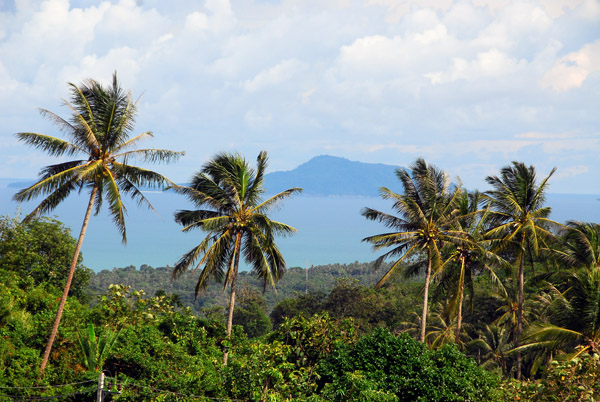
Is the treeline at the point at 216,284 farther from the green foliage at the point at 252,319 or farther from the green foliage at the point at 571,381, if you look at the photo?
the green foliage at the point at 571,381

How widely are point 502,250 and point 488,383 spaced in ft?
28.3

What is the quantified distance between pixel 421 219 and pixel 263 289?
6.94 metres

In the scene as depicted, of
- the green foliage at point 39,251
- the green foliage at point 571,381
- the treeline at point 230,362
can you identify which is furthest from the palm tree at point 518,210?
the green foliage at point 39,251

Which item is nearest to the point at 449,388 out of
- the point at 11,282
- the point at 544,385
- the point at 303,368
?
the point at 544,385

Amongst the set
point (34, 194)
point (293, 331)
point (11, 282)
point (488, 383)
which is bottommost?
point (488, 383)

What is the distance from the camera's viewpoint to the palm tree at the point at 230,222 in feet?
65.9

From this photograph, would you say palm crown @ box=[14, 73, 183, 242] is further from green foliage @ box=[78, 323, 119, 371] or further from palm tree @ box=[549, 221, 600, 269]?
palm tree @ box=[549, 221, 600, 269]

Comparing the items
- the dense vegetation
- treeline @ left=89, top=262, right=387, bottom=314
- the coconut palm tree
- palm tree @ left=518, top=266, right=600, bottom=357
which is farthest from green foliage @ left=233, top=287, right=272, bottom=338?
palm tree @ left=518, top=266, right=600, bottom=357

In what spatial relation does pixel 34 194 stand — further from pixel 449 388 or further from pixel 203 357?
pixel 449 388

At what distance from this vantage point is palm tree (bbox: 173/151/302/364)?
65.9ft

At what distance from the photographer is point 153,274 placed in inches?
4892

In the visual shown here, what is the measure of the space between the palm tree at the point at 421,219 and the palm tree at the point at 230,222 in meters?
4.32

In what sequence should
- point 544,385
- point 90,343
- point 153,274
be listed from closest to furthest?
1. point 544,385
2. point 90,343
3. point 153,274

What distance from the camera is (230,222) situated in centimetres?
2044
